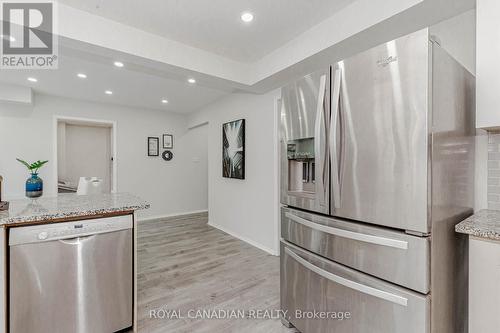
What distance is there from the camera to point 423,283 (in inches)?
42.1

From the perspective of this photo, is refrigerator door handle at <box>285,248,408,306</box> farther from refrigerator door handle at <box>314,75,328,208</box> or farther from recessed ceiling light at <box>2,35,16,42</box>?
recessed ceiling light at <box>2,35,16,42</box>

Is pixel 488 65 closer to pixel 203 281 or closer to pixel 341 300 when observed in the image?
pixel 341 300

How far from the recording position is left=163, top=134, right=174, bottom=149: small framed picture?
5.69m

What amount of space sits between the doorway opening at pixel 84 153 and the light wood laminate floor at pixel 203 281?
2423mm

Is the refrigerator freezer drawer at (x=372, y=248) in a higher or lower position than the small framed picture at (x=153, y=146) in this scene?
lower

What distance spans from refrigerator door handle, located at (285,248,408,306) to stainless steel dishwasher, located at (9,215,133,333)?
127 cm

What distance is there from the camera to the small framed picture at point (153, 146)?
549cm

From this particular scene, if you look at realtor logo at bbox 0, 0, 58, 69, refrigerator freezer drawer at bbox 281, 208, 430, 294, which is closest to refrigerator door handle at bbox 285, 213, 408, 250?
refrigerator freezer drawer at bbox 281, 208, 430, 294

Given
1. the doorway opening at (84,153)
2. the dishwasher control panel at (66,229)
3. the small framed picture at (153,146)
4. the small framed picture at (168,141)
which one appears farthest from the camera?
the small framed picture at (168,141)

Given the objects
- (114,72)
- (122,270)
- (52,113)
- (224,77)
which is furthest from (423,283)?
(52,113)

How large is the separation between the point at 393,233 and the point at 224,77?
97.3 inches

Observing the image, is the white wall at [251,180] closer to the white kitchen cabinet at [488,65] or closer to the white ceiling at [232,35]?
the white ceiling at [232,35]

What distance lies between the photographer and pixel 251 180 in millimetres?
3809

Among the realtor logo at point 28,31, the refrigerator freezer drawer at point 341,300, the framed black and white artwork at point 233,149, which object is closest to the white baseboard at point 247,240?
the framed black and white artwork at point 233,149
